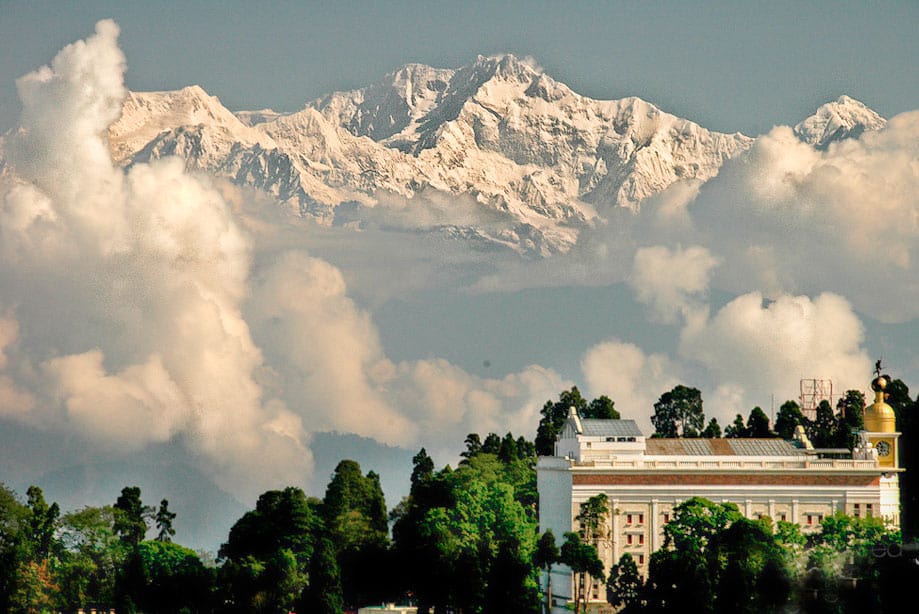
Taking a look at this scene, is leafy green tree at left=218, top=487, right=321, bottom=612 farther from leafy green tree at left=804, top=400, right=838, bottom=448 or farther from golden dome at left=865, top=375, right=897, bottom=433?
leafy green tree at left=804, top=400, right=838, bottom=448

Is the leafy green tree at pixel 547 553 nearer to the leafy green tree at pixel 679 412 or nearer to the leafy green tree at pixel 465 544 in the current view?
the leafy green tree at pixel 465 544

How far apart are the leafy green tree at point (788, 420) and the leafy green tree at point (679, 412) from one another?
15.9m

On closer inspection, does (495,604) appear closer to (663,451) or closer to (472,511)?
(472,511)

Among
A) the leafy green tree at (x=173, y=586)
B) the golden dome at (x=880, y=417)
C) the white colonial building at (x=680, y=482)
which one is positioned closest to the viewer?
the leafy green tree at (x=173, y=586)

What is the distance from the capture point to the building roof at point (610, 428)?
12675cm

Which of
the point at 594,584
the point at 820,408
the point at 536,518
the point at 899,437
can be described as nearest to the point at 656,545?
the point at 594,584

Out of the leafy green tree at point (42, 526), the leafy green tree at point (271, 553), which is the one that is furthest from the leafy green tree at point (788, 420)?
the leafy green tree at point (42, 526)

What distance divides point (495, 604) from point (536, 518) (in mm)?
29071

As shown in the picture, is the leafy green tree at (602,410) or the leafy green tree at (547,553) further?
the leafy green tree at (602,410)

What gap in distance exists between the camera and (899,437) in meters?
140

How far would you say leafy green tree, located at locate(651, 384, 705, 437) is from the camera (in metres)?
173

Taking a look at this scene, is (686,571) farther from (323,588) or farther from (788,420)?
(788,420)

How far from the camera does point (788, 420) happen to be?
15588 centimetres

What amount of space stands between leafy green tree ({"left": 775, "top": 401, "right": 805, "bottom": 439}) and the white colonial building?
24147 millimetres
